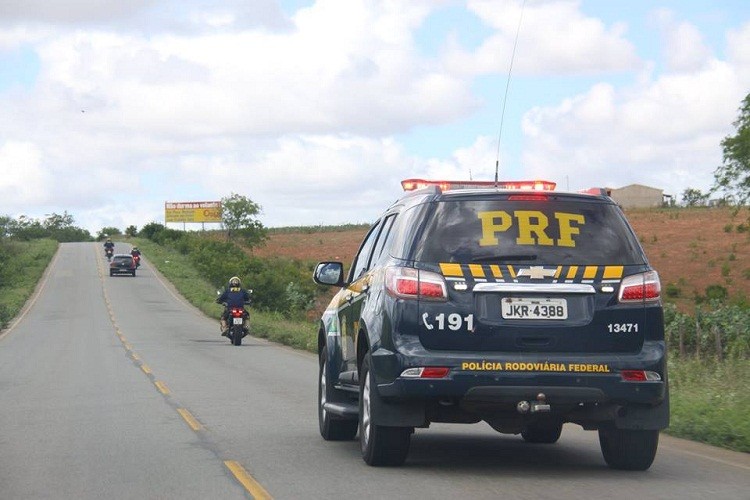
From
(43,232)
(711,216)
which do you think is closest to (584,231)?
(711,216)

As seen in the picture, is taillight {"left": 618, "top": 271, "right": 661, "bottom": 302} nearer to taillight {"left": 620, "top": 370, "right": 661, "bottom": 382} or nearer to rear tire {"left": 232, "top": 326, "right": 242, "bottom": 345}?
taillight {"left": 620, "top": 370, "right": 661, "bottom": 382}

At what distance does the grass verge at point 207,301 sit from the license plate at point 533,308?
2136cm

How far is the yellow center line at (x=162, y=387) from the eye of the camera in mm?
17719

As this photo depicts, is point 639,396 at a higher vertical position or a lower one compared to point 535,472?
higher

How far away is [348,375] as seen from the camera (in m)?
10.8

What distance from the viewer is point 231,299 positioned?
113 ft

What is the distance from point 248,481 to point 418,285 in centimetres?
187

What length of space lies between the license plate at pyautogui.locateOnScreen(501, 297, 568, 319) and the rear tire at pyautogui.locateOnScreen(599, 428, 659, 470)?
4.11ft

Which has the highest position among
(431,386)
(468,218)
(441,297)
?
(468,218)

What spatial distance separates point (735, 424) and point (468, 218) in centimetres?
422

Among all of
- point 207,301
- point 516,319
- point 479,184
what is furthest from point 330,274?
point 207,301

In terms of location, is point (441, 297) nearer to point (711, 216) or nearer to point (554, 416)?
point (554, 416)

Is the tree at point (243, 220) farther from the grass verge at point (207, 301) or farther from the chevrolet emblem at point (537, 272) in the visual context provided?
the chevrolet emblem at point (537, 272)

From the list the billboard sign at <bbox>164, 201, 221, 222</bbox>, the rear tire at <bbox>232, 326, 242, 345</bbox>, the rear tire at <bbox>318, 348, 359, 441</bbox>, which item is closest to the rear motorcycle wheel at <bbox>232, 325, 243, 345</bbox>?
the rear tire at <bbox>232, 326, 242, 345</bbox>
